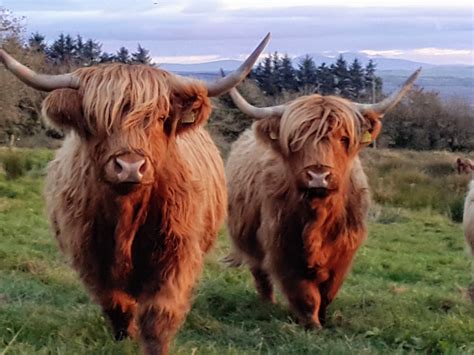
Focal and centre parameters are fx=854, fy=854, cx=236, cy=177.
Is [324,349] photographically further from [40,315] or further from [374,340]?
[40,315]

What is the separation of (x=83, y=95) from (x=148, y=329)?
1.19m

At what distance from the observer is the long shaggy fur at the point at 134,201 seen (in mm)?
3924

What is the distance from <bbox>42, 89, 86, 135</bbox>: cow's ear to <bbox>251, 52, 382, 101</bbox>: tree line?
37.7 metres

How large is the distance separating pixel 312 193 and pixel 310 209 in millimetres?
241

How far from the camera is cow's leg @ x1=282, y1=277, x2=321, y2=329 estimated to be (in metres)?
5.74

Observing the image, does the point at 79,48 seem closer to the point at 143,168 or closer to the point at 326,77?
the point at 326,77

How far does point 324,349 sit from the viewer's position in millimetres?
4410

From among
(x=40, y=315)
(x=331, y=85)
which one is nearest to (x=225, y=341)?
(x=40, y=315)

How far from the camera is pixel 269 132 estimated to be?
5.88 m

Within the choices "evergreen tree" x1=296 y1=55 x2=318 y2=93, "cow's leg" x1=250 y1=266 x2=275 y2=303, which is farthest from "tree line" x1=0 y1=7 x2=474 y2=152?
"cow's leg" x1=250 y1=266 x2=275 y2=303

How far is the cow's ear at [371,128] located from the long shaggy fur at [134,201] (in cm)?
149

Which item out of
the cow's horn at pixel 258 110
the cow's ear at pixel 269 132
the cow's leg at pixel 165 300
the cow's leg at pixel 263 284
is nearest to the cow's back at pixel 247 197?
the cow's leg at pixel 263 284

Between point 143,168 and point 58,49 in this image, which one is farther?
point 58,49

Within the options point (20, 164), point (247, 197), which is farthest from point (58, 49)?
point (247, 197)
